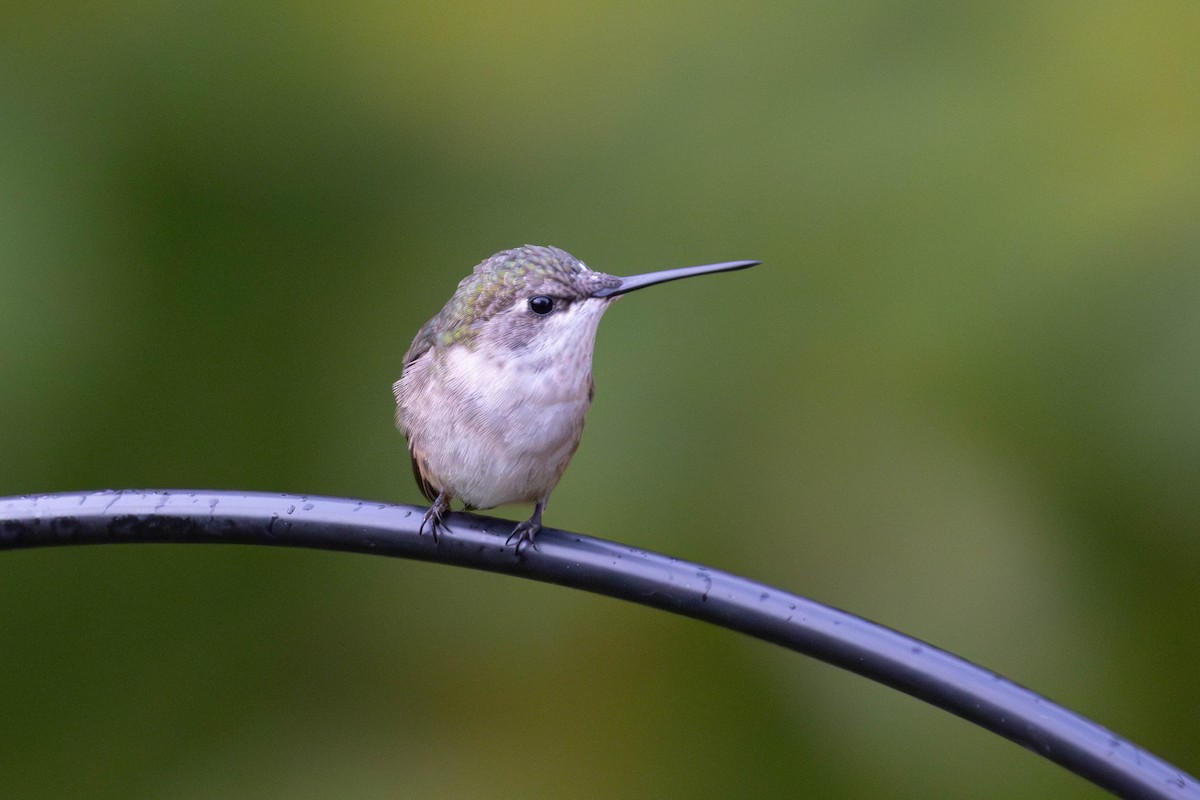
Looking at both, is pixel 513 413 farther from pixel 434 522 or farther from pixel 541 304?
pixel 434 522

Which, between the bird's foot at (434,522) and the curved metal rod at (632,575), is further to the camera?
the bird's foot at (434,522)

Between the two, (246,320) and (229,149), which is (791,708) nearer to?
(246,320)

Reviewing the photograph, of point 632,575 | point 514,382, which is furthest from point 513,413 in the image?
point 632,575

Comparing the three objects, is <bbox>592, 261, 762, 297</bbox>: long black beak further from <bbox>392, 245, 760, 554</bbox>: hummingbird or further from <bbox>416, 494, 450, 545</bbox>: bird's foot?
<bbox>416, 494, 450, 545</bbox>: bird's foot

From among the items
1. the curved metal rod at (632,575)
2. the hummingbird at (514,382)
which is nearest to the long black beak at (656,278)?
the hummingbird at (514,382)

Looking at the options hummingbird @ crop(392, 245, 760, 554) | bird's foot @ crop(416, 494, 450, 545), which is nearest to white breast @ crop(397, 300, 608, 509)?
hummingbird @ crop(392, 245, 760, 554)

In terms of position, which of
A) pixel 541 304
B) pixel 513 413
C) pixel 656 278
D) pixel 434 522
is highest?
pixel 656 278

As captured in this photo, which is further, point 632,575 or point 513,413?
point 513,413

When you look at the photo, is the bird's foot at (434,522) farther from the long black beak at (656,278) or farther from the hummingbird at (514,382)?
the long black beak at (656,278)
